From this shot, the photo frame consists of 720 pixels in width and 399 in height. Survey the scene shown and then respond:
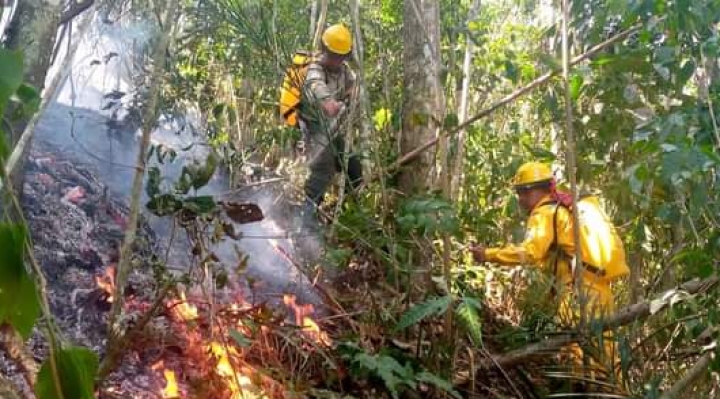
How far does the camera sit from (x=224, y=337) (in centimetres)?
292

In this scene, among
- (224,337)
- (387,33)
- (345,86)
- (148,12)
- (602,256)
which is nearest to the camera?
(224,337)

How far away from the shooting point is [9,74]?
54cm

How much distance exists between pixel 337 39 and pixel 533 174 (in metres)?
1.93

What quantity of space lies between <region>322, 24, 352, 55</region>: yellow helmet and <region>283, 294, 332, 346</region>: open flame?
8.18 ft

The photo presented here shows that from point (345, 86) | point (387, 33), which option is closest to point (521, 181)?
point (345, 86)

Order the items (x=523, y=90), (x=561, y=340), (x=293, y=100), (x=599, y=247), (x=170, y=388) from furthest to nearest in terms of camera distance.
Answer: (x=293, y=100) < (x=599, y=247) < (x=523, y=90) < (x=561, y=340) < (x=170, y=388)

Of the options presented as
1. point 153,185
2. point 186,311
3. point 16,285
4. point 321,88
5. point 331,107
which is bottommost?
point 186,311

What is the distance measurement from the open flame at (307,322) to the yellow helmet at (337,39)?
249cm

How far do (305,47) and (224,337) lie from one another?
Answer: 14.3 feet

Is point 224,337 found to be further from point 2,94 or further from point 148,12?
point 148,12

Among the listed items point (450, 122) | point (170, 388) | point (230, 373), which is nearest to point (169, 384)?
point (170, 388)

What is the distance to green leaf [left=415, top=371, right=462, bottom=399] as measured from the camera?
2.99m

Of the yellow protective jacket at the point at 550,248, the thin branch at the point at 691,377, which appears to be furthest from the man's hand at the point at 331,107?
the thin branch at the point at 691,377

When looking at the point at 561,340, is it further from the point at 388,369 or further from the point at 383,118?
the point at 383,118
